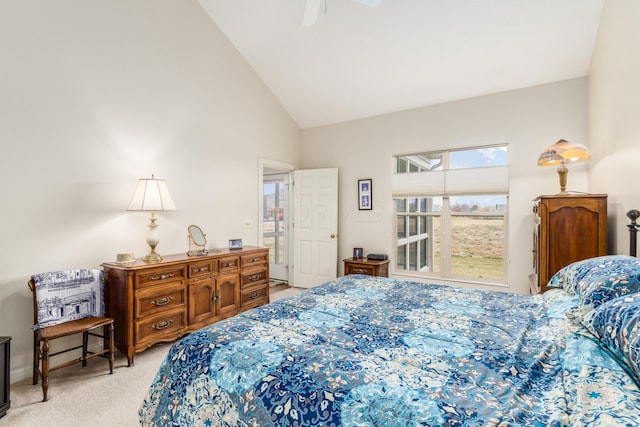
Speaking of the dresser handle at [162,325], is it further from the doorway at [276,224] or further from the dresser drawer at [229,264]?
the doorway at [276,224]

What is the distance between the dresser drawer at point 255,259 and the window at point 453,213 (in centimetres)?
209

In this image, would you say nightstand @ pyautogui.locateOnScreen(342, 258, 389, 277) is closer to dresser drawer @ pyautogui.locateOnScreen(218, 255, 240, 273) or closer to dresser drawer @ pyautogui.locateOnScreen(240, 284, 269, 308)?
dresser drawer @ pyautogui.locateOnScreen(240, 284, 269, 308)

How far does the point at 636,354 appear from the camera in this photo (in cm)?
90

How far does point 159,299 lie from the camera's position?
286cm

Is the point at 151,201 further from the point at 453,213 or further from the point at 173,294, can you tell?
the point at 453,213

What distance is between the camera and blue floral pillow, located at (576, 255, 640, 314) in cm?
135

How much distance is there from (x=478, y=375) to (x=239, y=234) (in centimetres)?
370

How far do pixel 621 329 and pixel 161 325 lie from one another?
317 cm

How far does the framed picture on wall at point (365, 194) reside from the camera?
4.89 m

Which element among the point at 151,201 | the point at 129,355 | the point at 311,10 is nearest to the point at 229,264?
the point at 151,201

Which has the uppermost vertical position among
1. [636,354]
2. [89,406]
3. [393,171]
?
[393,171]

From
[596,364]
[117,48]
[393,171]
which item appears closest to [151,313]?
[117,48]

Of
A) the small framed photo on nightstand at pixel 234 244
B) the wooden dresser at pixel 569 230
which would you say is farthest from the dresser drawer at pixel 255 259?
the wooden dresser at pixel 569 230

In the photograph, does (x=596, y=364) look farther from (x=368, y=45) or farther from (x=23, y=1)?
(x=23, y=1)
